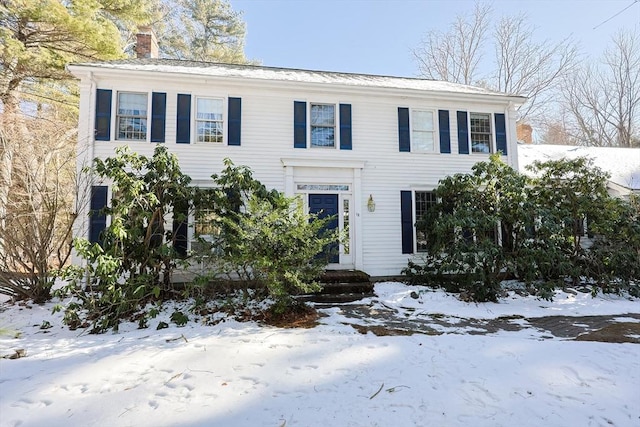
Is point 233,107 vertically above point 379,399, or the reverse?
point 233,107

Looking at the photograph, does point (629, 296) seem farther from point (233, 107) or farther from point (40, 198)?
point (40, 198)

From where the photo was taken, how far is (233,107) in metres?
8.08

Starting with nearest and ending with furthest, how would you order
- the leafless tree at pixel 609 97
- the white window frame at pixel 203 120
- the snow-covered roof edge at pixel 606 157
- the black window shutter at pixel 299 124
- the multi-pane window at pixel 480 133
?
the white window frame at pixel 203 120, the black window shutter at pixel 299 124, the multi-pane window at pixel 480 133, the snow-covered roof edge at pixel 606 157, the leafless tree at pixel 609 97

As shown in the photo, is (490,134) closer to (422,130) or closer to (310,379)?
(422,130)

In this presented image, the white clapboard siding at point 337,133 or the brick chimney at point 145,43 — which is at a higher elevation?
the brick chimney at point 145,43

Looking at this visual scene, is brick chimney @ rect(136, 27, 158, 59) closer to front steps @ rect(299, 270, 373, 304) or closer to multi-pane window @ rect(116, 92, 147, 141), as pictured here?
multi-pane window @ rect(116, 92, 147, 141)

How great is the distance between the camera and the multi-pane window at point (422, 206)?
28.4ft

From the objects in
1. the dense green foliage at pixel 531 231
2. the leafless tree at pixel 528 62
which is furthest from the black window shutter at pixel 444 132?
the leafless tree at pixel 528 62

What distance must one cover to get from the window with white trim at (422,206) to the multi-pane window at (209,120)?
5.55 meters

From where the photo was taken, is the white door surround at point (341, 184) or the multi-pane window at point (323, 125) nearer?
the white door surround at point (341, 184)

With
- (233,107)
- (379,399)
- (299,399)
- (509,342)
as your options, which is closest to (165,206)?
(233,107)

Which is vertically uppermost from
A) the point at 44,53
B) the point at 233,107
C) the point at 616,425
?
the point at 44,53

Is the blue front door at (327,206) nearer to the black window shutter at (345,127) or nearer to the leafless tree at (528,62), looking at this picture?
the black window shutter at (345,127)

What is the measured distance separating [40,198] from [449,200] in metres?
8.80
